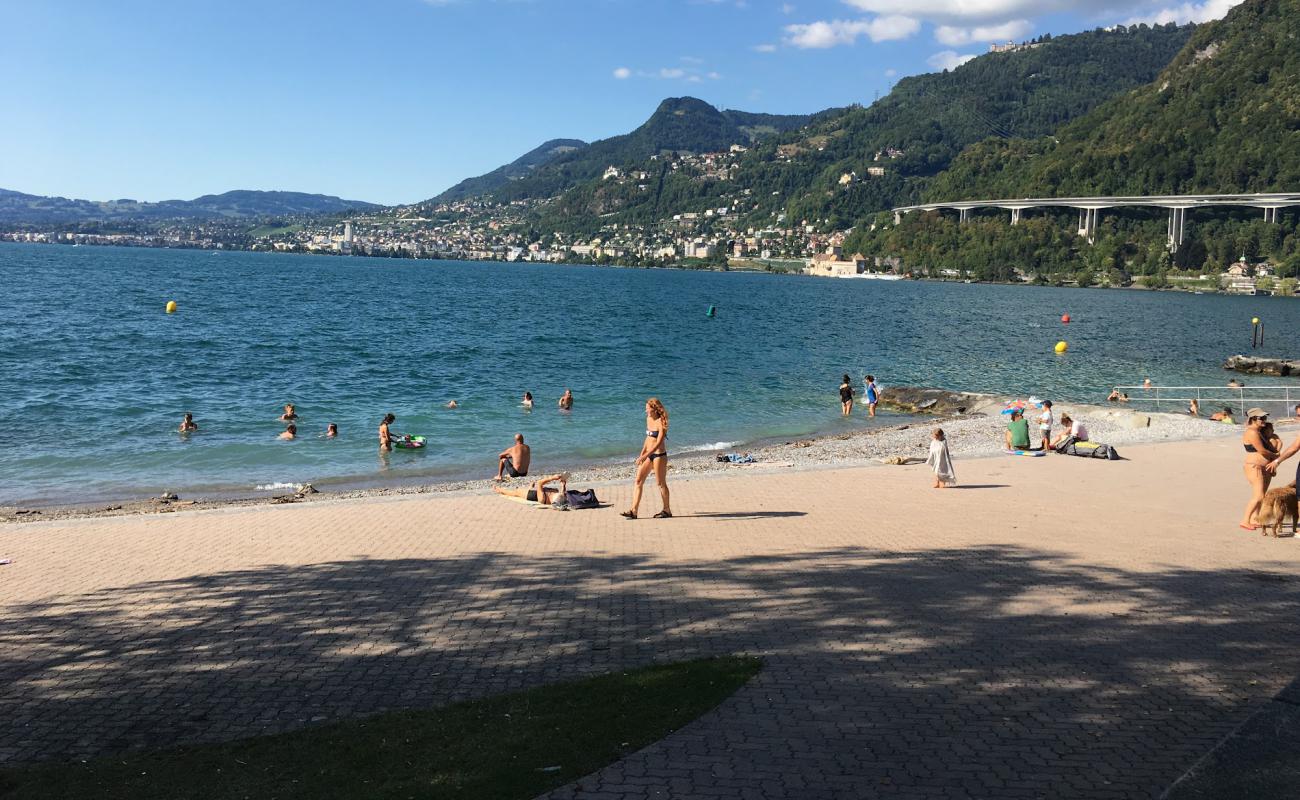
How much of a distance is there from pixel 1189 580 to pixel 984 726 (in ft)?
18.8

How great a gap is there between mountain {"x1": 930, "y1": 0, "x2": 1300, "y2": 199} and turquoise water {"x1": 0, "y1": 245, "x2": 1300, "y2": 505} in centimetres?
7485

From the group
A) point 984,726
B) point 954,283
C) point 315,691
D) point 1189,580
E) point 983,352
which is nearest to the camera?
point 984,726

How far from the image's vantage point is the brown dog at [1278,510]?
13.4 metres

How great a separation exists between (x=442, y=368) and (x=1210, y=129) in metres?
172

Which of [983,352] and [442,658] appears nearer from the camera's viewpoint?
[442,658]

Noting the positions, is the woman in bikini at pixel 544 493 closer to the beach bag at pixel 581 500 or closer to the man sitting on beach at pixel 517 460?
the beach bag at pixel 581 500

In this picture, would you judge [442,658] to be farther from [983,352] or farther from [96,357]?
[983,352]

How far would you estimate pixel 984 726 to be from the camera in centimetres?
658

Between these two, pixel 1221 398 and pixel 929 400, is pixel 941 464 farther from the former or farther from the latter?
pixel 1221 398

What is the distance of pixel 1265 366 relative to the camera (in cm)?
4816

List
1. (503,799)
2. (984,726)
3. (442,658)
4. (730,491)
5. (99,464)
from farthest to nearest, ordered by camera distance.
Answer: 1. (99,464)
2. (730,491)
3. (442,658)
4. (984,726)
5. (503,799)

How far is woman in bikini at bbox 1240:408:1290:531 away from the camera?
13.5 meters

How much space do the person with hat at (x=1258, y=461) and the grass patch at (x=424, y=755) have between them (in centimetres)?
1030

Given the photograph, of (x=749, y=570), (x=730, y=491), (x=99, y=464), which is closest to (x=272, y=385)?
(x=99, y=464)
